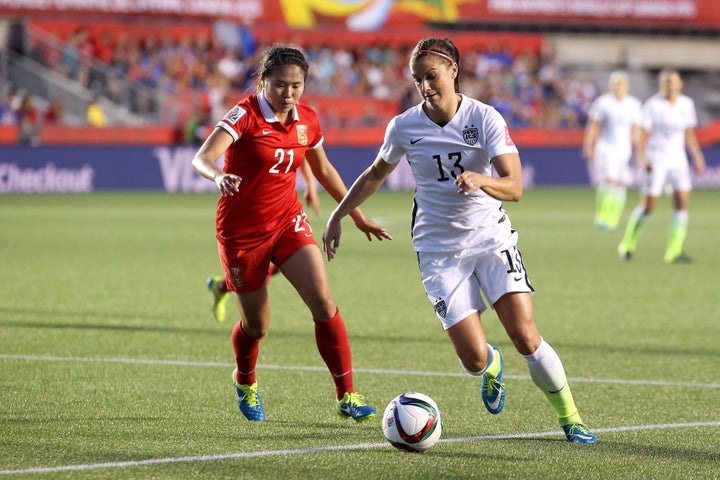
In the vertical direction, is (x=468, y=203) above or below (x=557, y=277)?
above

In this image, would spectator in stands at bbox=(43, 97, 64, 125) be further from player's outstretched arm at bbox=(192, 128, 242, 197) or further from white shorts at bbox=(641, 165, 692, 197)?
player's outstretched arm at bbox=(192, 128, 242, 197)

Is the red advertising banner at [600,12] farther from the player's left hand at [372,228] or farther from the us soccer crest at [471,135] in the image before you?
the us soccer crest at [471,135]

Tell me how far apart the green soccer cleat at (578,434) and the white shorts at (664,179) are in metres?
10.8

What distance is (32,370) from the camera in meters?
8.37

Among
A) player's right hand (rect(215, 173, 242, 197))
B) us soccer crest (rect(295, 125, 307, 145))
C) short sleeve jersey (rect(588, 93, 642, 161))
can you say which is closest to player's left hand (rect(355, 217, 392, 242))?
us soccer crest (rect(295, 125, 307, 145))

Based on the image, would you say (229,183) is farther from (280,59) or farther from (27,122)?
(27,122)

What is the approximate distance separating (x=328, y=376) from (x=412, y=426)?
238 cm

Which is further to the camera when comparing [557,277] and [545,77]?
[545,77]

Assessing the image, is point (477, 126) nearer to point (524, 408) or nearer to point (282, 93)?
point (282, 93)

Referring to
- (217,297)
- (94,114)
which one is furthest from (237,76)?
(217,297)

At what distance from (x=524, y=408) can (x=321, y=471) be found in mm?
2006

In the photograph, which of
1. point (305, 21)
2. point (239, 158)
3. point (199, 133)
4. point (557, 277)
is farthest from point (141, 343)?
point (305, 21)

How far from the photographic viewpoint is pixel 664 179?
16828 millimetres

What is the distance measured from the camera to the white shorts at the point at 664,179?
16.7 metres
